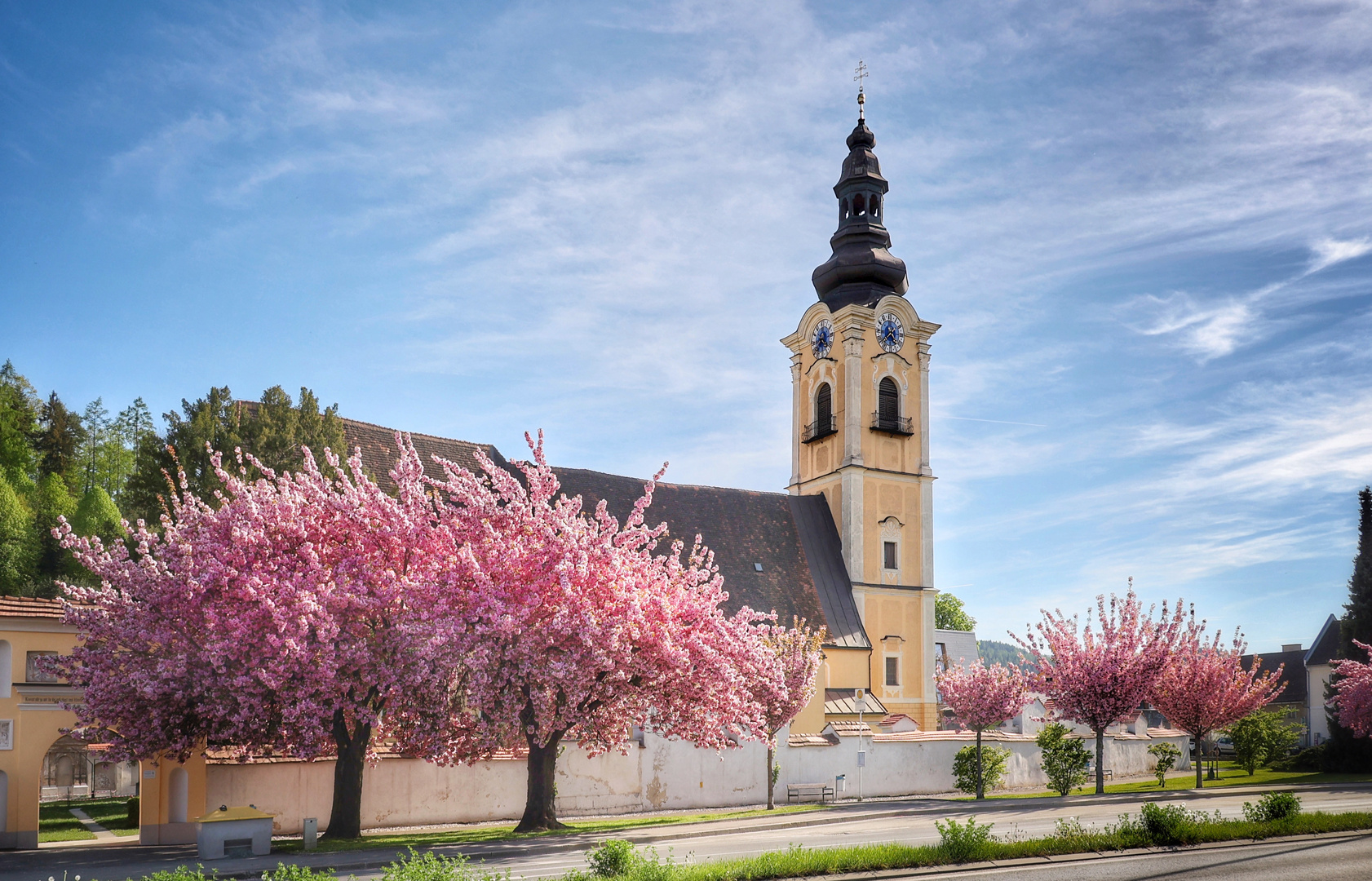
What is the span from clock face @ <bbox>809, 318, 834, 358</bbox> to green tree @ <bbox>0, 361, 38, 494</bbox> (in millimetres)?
43828

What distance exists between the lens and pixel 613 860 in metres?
15.4

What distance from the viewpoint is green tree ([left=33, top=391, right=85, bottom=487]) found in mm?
69312

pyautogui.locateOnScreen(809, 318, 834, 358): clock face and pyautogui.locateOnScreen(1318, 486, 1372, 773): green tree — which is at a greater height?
pyautogui.locateOnScreen(809, 318, 834, 358): clock face

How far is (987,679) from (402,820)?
20.9 metres

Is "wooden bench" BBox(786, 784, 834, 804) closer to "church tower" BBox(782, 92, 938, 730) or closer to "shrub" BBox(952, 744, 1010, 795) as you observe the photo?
"shrub" BBox(952, 744, 1010, 795)

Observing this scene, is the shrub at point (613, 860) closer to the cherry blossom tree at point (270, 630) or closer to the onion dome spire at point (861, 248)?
the cherry blossom tree at point (270, 630)

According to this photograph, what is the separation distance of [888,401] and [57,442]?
51423 mm

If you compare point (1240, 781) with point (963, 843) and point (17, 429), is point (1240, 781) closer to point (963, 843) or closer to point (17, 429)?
point (963, 843)

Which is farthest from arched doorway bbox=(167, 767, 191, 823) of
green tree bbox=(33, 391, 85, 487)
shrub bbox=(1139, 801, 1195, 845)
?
green tree bbox=(33, 391, 85, 487)

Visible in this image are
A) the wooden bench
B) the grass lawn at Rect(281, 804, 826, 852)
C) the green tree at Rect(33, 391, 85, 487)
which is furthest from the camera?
the green tree at Rect(33, 391, 85, 487)

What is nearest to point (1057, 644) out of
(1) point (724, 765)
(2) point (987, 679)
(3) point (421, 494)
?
(2) point (987, 679)

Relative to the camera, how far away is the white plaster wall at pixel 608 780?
2566cm

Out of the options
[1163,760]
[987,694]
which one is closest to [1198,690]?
[1163,760]

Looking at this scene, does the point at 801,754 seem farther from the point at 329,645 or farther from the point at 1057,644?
the point at 329,645
